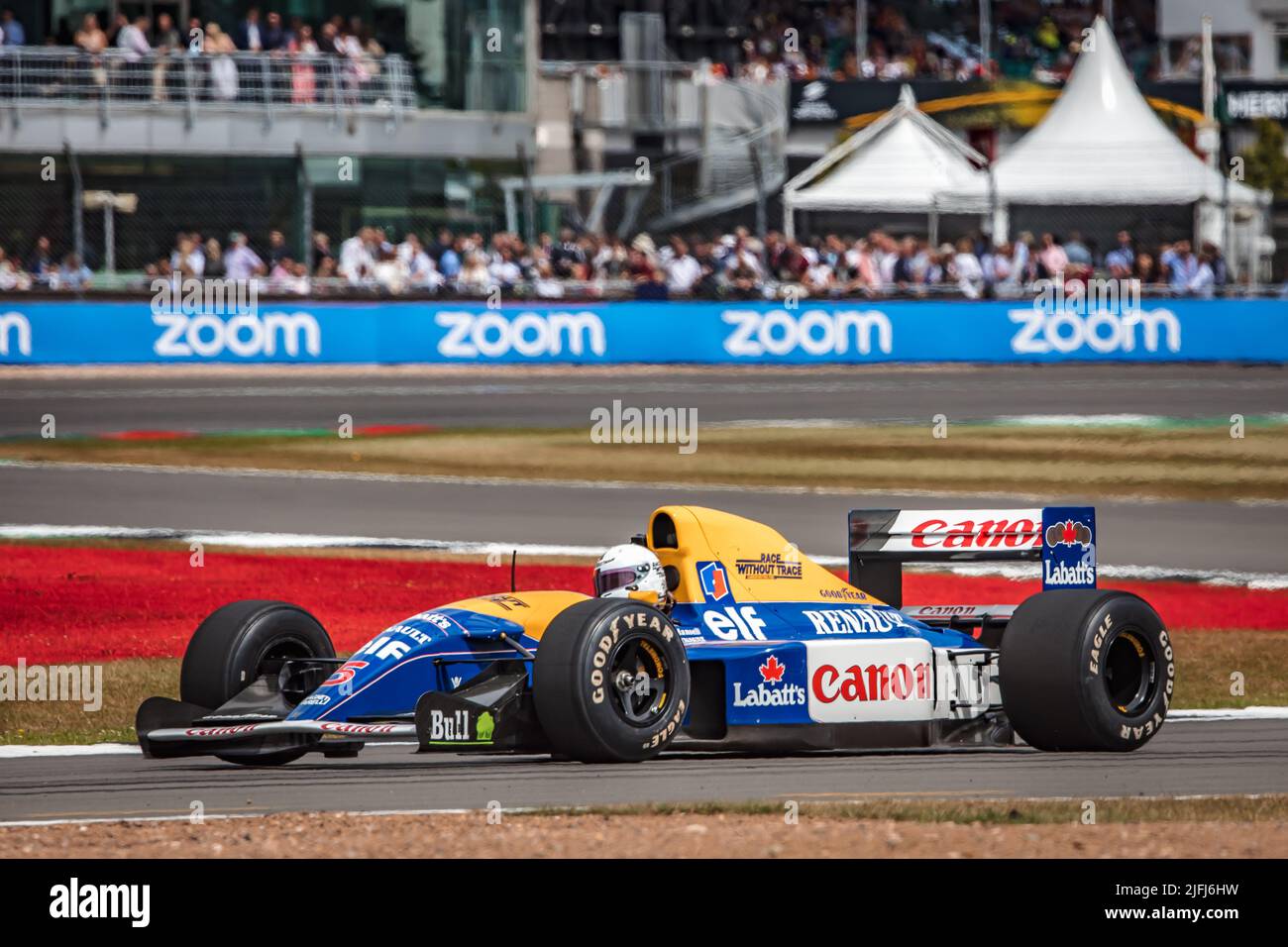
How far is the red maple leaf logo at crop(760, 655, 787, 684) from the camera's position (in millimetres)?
8727

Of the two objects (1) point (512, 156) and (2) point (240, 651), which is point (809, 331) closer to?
(1) point (512, 156)

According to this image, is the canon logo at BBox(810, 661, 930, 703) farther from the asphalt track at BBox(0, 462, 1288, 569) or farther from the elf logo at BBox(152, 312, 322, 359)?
the elf logo at BBox(152, 312, 322, 359)

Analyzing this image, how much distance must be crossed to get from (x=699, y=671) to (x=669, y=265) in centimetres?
2206

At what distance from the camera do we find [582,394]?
87.1ft

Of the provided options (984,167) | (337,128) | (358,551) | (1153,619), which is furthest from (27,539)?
(984,167)

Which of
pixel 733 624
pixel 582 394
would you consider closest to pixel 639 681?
pixel 733 624

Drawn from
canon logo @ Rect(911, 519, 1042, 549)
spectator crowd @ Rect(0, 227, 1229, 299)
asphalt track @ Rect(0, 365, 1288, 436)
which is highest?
spectator crowd @ Rect(0, 227, 1229, 299)

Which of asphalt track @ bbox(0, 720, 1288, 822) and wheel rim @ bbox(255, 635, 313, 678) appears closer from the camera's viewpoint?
asphalt track @ bbox(0, 720, 1288, 822)

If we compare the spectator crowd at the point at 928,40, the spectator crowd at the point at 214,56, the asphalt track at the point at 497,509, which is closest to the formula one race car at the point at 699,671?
the asphalt track at the point at 497,509

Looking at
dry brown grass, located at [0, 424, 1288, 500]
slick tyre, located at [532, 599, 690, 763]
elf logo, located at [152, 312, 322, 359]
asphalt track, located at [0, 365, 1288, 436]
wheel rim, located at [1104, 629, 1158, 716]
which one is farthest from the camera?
elf logo, located at [152, 312, 322, 359]

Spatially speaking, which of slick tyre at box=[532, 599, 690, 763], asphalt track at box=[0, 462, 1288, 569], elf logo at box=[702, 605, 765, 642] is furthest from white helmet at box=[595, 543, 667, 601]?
asphalt track at box=[0, 462, 1288, 569]

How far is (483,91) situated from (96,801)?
29.3m

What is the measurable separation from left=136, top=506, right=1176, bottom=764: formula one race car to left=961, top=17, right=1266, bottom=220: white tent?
24.5 m

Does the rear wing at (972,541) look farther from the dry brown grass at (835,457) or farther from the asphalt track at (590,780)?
the dry brown grass at (835,457)
